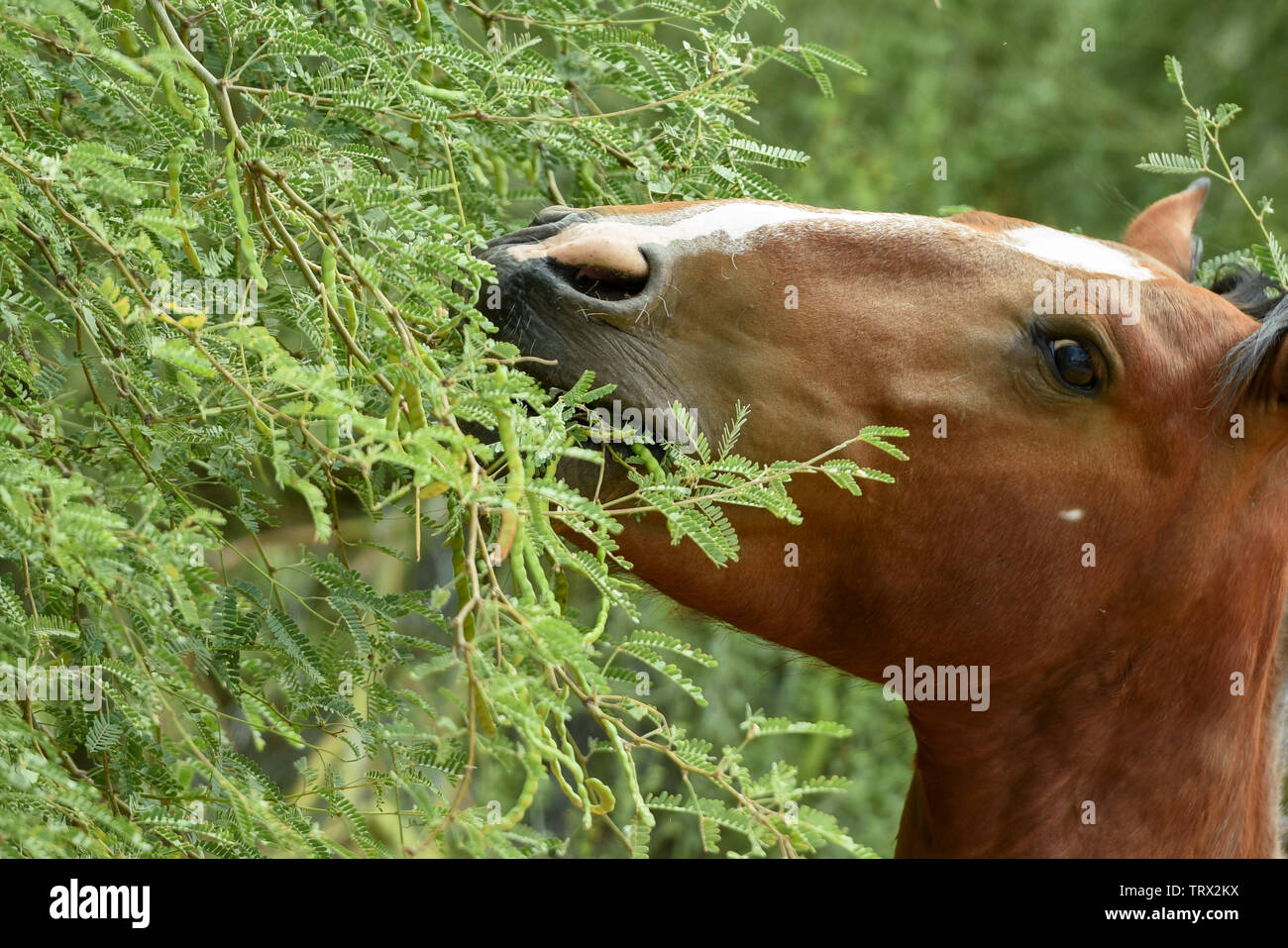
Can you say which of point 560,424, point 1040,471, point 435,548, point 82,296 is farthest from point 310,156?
point 435,548

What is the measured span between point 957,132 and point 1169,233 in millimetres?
5497

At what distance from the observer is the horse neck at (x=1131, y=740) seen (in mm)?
2305

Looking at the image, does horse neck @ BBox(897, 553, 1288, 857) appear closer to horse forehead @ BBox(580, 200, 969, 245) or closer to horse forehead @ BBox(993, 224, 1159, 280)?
horse forehead @ BBox(993, 224, 1159, 280)

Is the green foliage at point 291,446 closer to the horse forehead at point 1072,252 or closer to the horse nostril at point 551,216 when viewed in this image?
the horse nostril at point 551,216

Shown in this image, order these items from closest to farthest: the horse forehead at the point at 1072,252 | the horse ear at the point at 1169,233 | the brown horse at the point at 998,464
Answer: the brown horse at the point at 998,464, the horse forehead at the point at 1072,252, the horse ear at the point at 1169,233

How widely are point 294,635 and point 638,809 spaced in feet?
2.43

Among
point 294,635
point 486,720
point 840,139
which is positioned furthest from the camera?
point 840,139

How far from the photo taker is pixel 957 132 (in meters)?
8.20

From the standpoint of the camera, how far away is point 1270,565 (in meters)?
2.33

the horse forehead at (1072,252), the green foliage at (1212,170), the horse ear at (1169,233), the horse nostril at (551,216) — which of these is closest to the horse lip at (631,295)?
the horse nostril at (551,216)

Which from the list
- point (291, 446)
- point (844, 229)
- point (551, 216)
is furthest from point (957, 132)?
point (291, 446)

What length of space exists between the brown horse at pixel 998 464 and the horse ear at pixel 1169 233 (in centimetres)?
56
